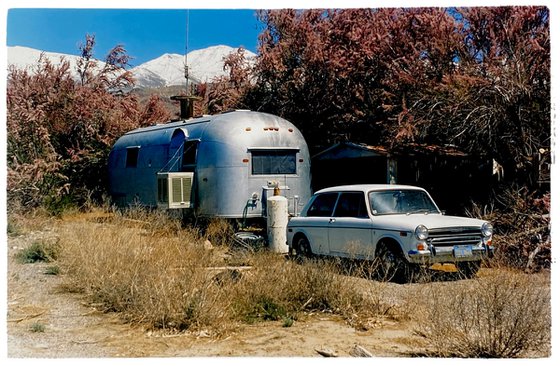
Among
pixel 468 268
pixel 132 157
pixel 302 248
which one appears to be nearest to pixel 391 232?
pixel 468 268

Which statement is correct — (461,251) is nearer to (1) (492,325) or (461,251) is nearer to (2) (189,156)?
(1) (492,325)

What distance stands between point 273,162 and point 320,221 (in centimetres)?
357

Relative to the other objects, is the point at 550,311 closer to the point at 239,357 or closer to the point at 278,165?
the point at 239,357

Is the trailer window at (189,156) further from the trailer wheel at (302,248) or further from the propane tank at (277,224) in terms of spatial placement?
the trailer wheel at (302,248)

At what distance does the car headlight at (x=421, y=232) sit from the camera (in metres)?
8.87

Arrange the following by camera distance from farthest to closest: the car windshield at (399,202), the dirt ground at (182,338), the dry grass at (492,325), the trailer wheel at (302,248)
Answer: the trailer wheel at (302,248), the car windshield at (399,202), the dirt ground at (182,338), the dry grass at (492,325)

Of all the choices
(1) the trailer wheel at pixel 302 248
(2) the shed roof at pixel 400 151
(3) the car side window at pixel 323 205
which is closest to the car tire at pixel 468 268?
(3) the car side window at pixel 323 205

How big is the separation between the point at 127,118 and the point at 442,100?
11.9m

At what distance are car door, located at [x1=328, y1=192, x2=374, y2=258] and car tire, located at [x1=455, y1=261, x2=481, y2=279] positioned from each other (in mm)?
1343

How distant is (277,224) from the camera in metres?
11.9

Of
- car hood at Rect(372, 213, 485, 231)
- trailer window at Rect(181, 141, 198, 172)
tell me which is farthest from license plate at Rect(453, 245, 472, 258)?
trailer window at Rect(181, 141, 198, 172)

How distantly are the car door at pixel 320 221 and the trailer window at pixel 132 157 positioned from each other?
724 cm

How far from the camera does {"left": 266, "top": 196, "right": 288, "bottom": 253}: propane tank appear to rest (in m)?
11.9

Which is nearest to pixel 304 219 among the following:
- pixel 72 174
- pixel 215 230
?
pixel 215 230
